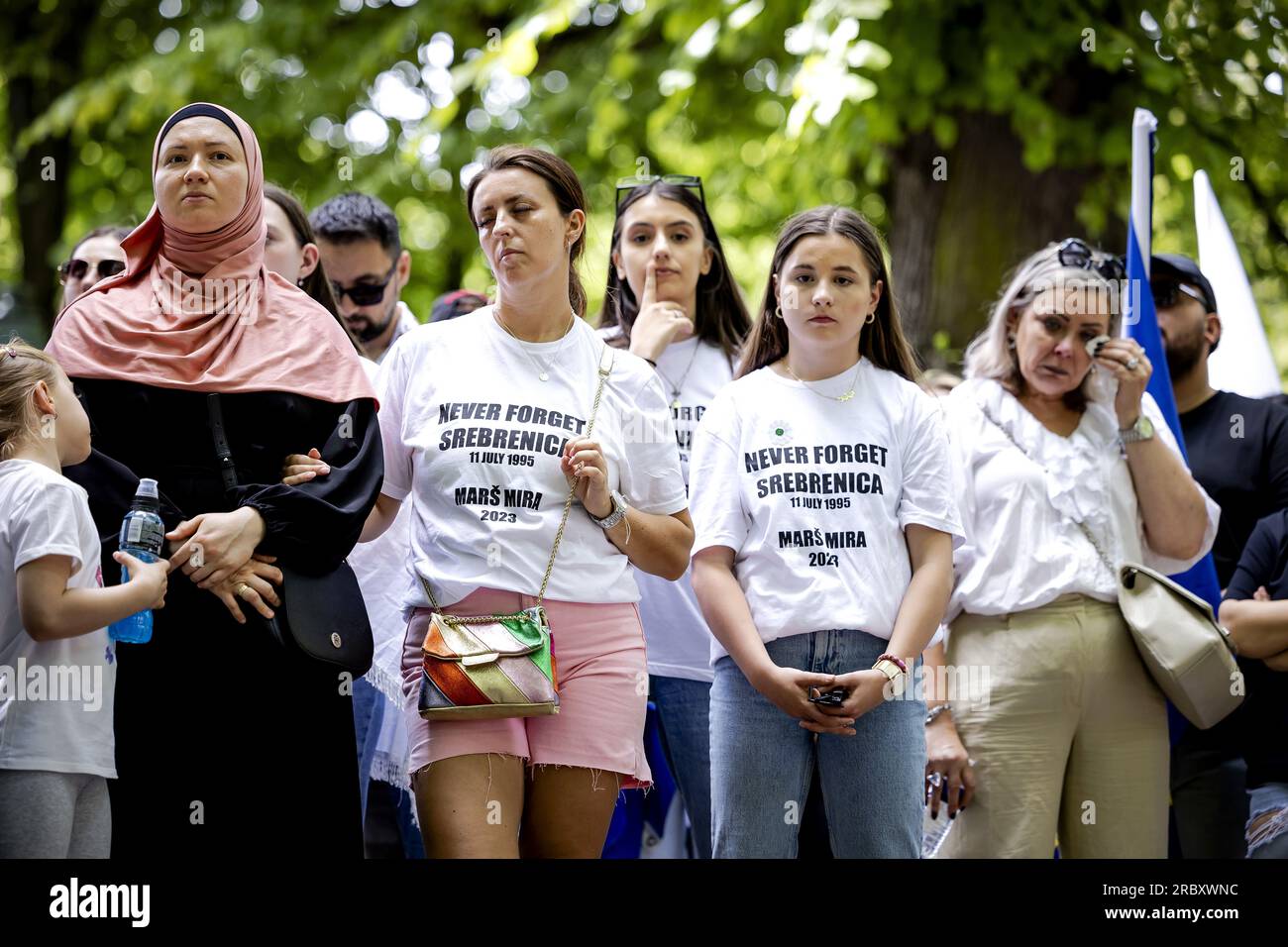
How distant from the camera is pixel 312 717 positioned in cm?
331

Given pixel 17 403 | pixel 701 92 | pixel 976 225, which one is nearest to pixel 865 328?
pixel 17 403

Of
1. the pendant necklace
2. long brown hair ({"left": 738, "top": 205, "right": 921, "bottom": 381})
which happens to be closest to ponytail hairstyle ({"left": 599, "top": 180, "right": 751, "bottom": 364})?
the pendant necklace

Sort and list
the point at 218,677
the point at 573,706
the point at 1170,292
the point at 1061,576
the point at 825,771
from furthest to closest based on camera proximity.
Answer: the point at 1170,292
the point at 1061,576
the point at 825,771
the point at 573,706
the point at 218,677

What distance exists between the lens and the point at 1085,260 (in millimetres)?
4414

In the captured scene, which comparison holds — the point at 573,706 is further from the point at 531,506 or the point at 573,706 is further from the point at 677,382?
the point at 677,382

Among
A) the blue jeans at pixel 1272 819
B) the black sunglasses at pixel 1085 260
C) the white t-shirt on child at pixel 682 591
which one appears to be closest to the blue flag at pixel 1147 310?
the black sunglasses at pixel 1085 260

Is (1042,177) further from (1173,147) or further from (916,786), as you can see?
(916,786)

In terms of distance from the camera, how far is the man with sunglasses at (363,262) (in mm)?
4895

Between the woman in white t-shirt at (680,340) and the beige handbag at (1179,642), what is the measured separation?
124cm

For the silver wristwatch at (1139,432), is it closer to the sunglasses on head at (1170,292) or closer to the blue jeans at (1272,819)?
the sunglasses on head at (1170,292)

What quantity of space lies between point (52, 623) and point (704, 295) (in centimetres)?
246

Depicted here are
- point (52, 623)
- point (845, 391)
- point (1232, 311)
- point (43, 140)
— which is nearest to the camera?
point (52, 623)
